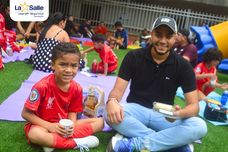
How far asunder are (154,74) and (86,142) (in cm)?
99

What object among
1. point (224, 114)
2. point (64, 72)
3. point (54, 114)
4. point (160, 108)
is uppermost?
point (64, 72)

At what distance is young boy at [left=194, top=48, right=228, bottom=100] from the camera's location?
5.99m

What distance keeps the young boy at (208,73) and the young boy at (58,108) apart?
290cm

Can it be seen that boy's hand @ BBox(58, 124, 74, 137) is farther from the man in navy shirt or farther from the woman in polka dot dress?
the woman in polka dot dress

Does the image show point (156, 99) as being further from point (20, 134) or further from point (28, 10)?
point (28, 10)

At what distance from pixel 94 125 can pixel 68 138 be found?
38 centimetres

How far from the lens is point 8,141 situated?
11.4ft

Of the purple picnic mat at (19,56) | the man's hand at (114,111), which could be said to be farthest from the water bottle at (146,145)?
the purple picnic mat at (19,56)

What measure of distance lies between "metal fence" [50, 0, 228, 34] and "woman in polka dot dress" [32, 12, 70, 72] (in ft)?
34.2

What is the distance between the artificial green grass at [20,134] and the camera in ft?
11.2

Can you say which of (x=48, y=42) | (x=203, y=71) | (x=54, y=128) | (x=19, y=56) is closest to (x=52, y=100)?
(x=54, y=128)

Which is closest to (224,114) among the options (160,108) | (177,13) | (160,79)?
(160,79)

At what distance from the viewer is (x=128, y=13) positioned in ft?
57.3

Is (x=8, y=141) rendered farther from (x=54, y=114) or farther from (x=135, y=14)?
(x=135, y=14)
